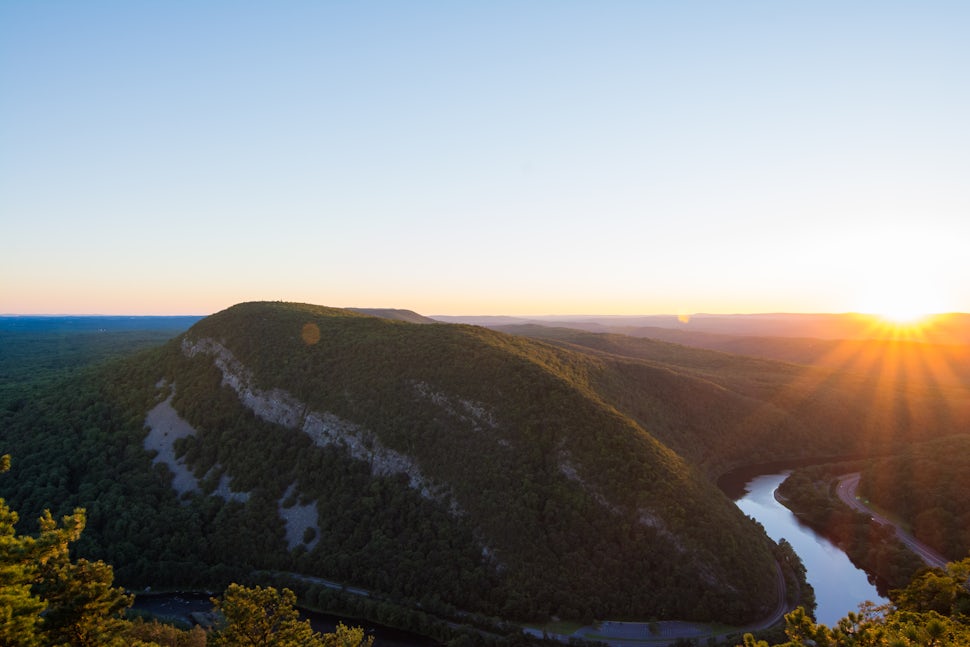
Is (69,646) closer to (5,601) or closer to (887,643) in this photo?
(5,601)

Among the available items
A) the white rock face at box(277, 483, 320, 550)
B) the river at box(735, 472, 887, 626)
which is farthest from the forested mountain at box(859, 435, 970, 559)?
the white rock face at box(277, 483, 320, 550)

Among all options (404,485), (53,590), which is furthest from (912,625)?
(404,485)

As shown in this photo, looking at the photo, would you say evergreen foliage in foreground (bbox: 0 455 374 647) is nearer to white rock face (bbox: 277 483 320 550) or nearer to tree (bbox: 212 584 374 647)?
tree (bbox: 212 584 374 647)

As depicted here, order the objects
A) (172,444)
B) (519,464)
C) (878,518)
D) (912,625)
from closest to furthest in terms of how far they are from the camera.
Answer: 1. (912,625)
2. (519,464)
3. (878,518)
4. (172,444)

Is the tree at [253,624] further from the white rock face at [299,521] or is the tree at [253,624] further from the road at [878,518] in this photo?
the road at [878,518]

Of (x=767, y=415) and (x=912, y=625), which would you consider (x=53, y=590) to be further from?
(x=767, y=415)

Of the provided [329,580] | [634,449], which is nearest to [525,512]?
[634,449]
